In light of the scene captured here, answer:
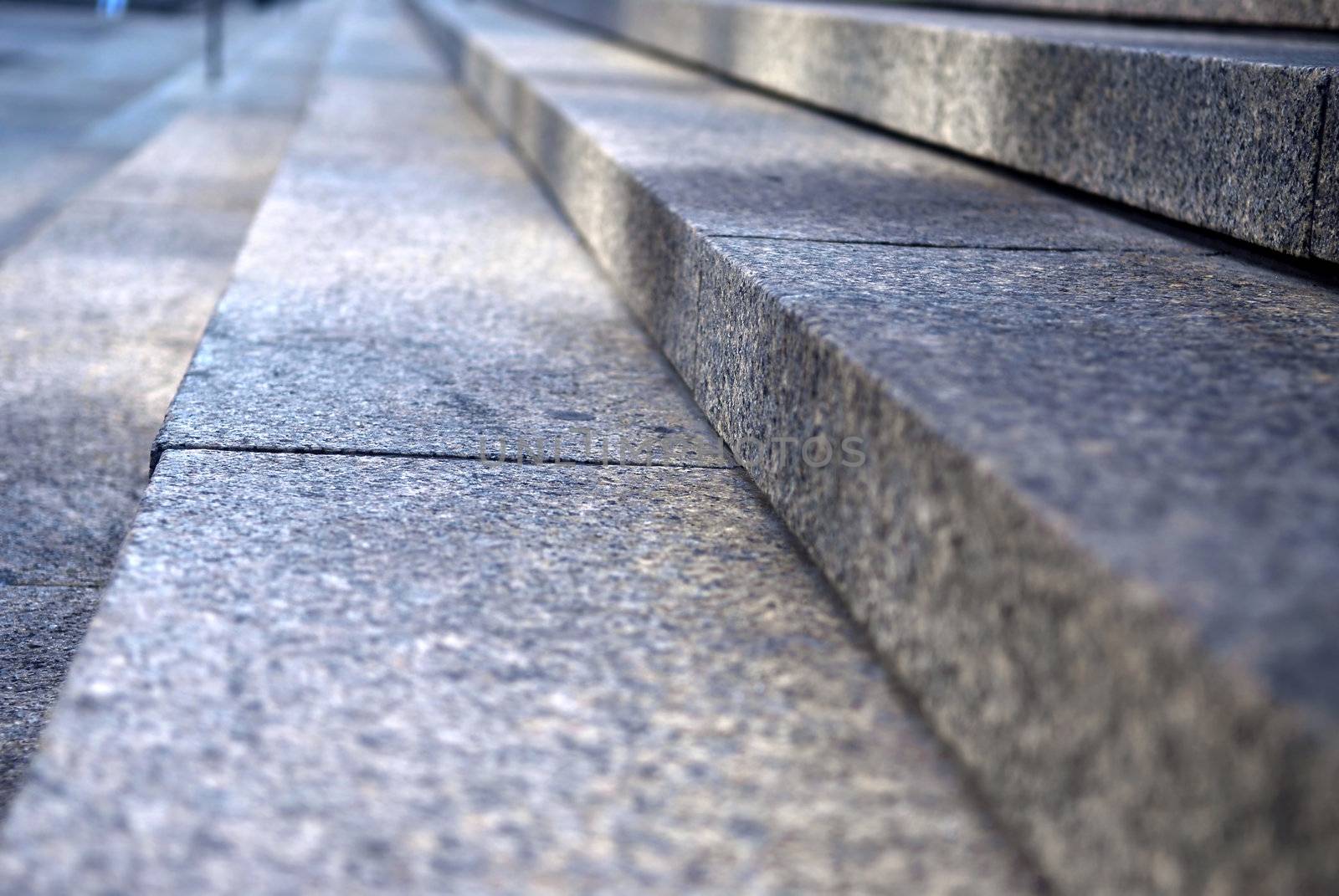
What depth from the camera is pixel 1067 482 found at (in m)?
1.09

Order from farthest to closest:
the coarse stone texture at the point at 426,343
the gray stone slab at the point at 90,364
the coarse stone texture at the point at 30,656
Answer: the gray stone slab at the point at 90,364 → the coarse stone texture at the point at 426,343 → the coarse stone texture at the point at 30,656

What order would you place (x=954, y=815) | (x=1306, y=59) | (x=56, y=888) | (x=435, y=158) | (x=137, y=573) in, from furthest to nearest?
(x=435, y=158) < (x=1306, y=59) < (x=137, y=573) < (x=954, y=815) < (x=56, y=888)

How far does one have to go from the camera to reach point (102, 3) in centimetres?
2094

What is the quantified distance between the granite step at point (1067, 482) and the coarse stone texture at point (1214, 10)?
1.32 m

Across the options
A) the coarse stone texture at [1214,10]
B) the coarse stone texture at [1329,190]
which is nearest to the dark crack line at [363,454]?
the coarse stone texture at [1329,190]

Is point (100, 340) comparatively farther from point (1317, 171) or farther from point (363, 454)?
point (1317, 171)

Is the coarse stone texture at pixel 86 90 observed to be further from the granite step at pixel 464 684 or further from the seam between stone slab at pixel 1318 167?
the seam between stone slab at pixel 1318 167

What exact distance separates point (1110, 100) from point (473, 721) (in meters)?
1.82

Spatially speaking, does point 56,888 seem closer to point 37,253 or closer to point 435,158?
point 37,253

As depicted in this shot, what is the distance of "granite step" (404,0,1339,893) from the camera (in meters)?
0.85

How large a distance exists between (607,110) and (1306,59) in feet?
6.71

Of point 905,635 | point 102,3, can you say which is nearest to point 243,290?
point 905,635

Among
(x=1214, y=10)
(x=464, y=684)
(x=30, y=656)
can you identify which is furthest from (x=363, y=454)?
(x=1214, y=10)

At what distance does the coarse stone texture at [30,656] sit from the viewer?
1.49 meters
